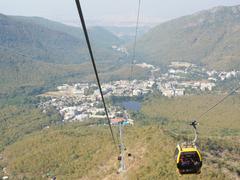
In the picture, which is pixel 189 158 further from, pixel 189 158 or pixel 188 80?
pixel 188 80

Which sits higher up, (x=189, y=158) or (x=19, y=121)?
(x=189, y=158)

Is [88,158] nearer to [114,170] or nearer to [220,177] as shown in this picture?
[114,170]

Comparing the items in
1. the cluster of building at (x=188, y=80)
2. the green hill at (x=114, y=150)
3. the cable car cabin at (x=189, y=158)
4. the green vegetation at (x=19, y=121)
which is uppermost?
the cable car cabin at (x=189, y=158)

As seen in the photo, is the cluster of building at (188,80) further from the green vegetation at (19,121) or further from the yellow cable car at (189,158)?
the yellow cable car at (189,158)

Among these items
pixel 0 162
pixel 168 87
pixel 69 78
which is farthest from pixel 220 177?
pixel 69 78

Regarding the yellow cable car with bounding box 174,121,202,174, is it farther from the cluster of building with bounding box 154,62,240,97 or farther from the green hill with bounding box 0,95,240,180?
the cluster of building with bounding box 154,62,240,97

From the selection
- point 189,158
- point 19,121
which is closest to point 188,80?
point 19,121

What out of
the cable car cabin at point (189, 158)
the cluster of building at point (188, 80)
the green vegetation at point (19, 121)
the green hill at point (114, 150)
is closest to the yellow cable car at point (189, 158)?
the cable car cabin at point (189, 158)

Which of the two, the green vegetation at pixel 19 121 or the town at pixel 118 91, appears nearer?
the green vegetation at pixel 19 121
